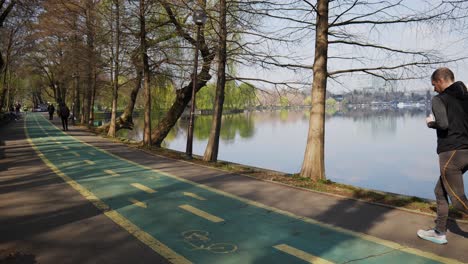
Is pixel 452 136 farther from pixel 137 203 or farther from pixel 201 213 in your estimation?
pixel 137 203

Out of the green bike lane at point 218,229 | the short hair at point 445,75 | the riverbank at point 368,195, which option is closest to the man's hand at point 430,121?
the short hair at point 445,75

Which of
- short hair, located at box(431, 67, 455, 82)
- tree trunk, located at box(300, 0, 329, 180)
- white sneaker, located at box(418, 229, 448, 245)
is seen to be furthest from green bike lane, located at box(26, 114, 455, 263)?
tree trunk, located at box(300, 0, 329, 180)

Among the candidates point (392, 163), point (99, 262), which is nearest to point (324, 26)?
point (99, 262)

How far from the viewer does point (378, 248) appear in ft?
16.9

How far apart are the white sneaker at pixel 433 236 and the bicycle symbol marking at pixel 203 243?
2.54m

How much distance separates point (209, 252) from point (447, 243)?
3.09 metres

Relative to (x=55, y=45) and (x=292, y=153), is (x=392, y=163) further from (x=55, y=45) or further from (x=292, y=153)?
(x=55, y=45)

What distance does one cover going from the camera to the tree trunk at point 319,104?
11.0 meters

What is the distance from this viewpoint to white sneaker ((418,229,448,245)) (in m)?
5.29

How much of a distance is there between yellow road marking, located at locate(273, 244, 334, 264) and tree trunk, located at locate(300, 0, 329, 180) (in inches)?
237

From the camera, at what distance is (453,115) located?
5.15 m

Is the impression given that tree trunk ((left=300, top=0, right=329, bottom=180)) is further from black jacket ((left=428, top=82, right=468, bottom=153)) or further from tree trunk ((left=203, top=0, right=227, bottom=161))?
black jacket ((left=428, top=82, right=468, bottom=153))

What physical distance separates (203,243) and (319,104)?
21.8 ft

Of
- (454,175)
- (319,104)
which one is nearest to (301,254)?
(454,175)
